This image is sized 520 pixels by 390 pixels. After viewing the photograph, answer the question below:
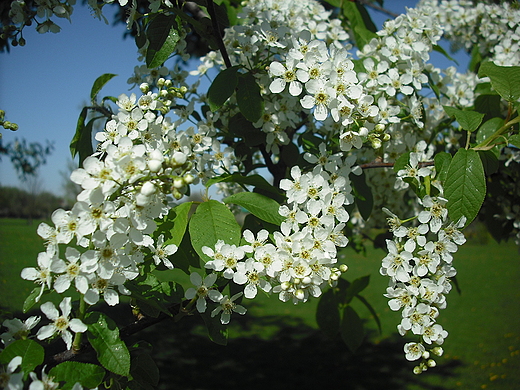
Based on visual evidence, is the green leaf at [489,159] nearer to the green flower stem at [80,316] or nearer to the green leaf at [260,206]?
the green leaf at [260,206]

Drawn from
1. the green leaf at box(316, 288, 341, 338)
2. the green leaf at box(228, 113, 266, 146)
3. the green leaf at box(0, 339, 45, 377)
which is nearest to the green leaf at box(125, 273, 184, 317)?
the green leaf at box(0, 339, 45, 377)

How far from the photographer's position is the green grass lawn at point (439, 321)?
6102 mm

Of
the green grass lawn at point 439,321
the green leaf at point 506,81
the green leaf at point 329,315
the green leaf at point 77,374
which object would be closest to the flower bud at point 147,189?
the green leaf at point 77,374

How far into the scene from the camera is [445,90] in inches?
105

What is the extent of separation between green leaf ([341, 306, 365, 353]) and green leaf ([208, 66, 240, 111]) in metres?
1.84

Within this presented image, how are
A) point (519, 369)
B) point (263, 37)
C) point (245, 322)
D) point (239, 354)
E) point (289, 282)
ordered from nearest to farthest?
point (289, 282)
point (263, 37)
point (519, 369)
point (239, 354)
point (245, 322)

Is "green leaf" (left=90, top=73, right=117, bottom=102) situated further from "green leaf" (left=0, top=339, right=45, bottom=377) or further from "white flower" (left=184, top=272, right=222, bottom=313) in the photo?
"green leaf" (left=0, top=339, right=45, bottom=377)

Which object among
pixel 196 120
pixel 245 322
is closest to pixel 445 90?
pixel 196 120

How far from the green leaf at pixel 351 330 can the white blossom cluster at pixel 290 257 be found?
4.78 ft

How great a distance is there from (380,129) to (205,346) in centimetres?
690

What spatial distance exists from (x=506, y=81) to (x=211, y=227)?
1.50 m

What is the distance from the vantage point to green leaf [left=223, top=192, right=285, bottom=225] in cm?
152

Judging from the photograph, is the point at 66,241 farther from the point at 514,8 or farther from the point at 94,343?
the point at 514,8

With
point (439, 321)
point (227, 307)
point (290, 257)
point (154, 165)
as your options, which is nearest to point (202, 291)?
point (227, 307)
